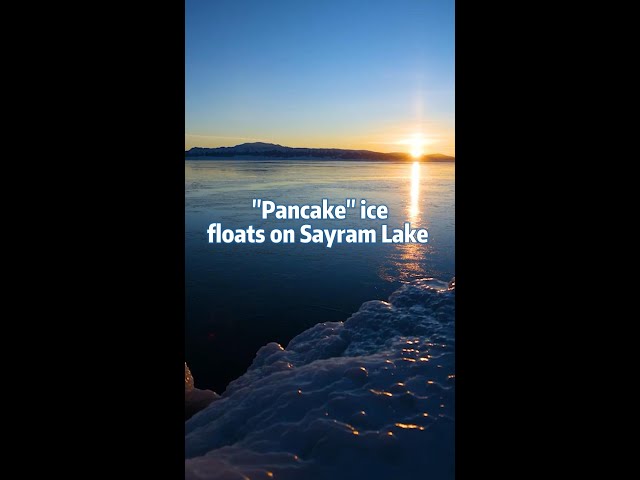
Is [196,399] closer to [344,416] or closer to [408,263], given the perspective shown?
[344,416]

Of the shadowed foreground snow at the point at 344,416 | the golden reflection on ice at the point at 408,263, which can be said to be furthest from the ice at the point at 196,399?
the golden reflection on ice at the point at 408,263

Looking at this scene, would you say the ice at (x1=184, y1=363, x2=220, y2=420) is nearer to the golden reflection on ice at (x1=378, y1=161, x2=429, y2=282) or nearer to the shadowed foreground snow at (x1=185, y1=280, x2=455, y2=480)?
the shadowed foreground snow at (x1=185, y1=280, x2=455, y2=480)

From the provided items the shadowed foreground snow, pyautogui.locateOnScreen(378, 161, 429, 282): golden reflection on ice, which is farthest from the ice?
pyautogui.locateOnScreen(378, 161, 429, 282): golden reflection on ice

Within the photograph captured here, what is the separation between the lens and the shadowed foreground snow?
222cm

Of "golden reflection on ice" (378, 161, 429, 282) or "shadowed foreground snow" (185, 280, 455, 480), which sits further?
"golden reflection on ice" (378, 161, 429, 282)

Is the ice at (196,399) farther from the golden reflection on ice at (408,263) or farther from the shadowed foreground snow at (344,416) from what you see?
the golden reflection on ice at (408,263)

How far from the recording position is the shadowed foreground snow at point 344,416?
2.22 metres

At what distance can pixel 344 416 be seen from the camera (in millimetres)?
2625
